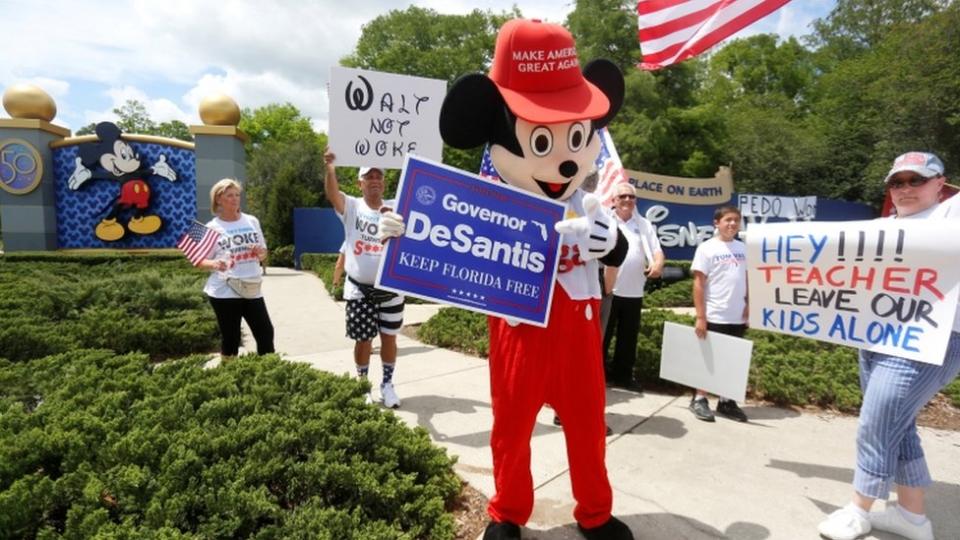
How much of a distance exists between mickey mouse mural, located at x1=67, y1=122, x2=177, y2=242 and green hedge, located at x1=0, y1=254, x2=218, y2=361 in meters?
6.68

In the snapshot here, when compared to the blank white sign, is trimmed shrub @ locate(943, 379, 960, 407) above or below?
below

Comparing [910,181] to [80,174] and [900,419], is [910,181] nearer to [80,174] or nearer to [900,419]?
[900,419]

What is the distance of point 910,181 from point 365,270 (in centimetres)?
326

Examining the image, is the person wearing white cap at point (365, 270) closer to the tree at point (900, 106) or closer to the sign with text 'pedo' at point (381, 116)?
the sign with text 'pedo' at point (381, 116)

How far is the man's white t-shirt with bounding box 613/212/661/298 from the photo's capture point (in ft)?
15.2

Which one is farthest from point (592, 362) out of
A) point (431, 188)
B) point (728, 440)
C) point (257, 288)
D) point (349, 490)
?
point (257, 288)

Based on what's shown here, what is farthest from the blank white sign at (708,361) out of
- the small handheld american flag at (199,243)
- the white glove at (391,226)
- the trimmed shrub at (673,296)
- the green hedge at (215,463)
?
the trimmed shrub at (673,296)

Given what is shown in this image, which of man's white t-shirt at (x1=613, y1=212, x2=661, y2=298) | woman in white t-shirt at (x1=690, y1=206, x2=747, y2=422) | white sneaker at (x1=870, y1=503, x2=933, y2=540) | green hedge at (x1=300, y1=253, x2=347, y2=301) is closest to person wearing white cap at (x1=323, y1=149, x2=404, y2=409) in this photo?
man's white t-shirt at (x1=613, y1=212, x2=661, y2=298)

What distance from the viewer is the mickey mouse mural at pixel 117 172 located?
15047mm

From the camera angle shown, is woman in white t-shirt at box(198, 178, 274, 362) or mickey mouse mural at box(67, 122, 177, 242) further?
mickey mouse mural at box(67, 122, 177, 242)

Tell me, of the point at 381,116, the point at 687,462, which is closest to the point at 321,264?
the point at 381,116

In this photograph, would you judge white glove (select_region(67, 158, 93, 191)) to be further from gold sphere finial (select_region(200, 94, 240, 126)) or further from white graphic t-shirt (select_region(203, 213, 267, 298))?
white graphic t-shirt (select_region(203, 213, 267, 298))

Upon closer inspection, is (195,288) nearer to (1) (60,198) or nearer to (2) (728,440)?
(2) (728,440)

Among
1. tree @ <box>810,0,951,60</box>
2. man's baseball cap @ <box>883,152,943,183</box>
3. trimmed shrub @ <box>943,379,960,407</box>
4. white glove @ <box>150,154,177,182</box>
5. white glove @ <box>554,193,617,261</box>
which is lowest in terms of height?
trimmed shrub @ <box>943,379,960,407</box>
